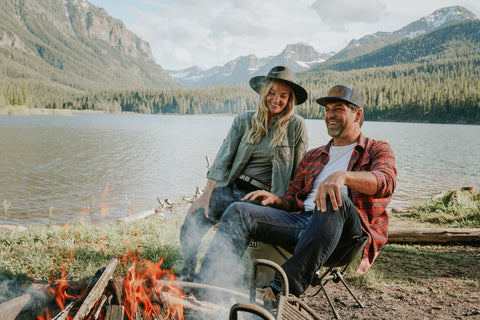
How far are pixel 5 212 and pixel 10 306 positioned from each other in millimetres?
8129

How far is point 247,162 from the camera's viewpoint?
358 centimetres

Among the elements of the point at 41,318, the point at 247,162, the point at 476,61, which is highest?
the point at 476,61

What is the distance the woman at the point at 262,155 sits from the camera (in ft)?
11.2

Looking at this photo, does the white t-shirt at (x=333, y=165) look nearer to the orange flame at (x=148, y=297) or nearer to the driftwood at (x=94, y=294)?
the orange flame at (x=148, y=297)

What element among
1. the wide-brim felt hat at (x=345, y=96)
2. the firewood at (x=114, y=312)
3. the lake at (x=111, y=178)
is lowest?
the lake at (x=111, y=178)

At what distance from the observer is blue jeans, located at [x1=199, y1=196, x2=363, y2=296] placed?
224cm

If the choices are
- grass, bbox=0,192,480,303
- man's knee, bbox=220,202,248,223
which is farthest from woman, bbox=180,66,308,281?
grass, bbox=0,192,480,303

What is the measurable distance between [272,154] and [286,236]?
990 mm

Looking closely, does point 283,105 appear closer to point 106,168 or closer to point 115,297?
point 115,297

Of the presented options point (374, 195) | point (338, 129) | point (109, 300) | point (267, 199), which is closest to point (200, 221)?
point (267, 199)

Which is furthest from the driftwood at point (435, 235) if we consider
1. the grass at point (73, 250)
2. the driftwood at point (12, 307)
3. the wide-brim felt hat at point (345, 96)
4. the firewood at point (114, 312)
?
the driftwood at point (12, 307)

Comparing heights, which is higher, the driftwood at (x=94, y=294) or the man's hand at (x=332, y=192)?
the man's hand at (x=332, y=192)

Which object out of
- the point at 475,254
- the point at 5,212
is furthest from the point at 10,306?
the point at 5,212

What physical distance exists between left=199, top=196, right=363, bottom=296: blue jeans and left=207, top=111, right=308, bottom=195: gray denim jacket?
0.60 m
